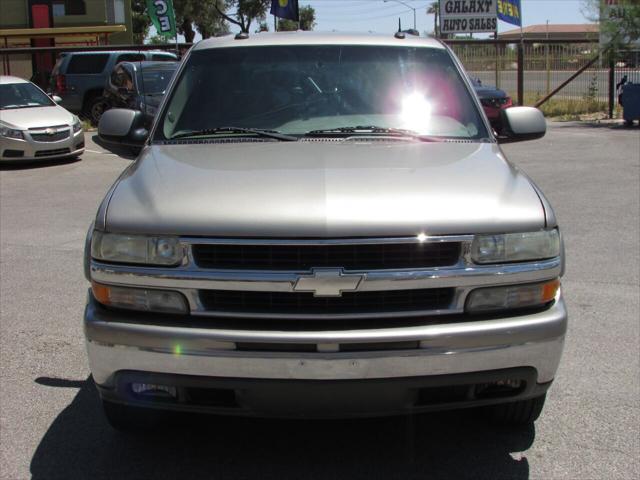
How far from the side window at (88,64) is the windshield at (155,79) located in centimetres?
444

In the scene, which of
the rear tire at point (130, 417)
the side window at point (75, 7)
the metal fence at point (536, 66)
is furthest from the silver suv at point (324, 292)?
the side window at point (75, 7)

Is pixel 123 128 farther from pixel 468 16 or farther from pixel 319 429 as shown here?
pixel 468 16

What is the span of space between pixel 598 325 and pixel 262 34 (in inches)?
114

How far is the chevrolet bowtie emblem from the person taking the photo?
3.09 meters

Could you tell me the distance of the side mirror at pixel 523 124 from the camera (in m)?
4.86

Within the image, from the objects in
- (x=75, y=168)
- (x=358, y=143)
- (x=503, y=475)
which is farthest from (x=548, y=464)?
(x=75, y=168)

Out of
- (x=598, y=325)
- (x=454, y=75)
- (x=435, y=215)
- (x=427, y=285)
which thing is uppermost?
(x=454, y=75)

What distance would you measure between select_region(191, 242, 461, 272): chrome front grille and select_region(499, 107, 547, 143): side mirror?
1923 mm

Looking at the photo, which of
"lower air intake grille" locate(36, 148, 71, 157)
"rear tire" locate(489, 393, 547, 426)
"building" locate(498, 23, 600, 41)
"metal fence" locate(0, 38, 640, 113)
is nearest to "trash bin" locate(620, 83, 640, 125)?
"metal fence" locate(0, 38, 640, 113)

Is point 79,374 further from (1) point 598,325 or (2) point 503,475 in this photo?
(1) point 598,325

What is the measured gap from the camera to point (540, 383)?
10.9 ft

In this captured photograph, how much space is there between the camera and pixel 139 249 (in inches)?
127

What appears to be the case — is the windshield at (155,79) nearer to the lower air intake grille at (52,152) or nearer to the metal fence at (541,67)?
the lower air intake grille at (52,152)

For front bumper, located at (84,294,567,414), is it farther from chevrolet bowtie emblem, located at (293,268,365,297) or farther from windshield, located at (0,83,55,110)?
windshield, located at (0,83,55,110)
